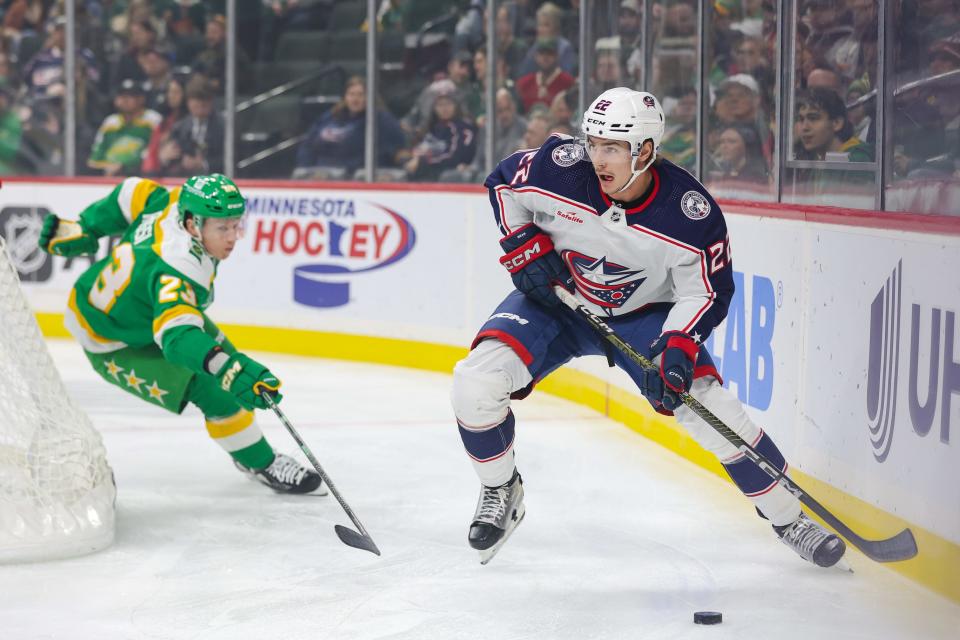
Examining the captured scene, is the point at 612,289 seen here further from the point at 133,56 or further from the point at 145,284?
the point at 133,56

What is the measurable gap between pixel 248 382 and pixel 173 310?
300 mm

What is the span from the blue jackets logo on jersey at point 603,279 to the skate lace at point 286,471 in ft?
3.47

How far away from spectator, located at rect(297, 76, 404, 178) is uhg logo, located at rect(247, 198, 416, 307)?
0.92 feet

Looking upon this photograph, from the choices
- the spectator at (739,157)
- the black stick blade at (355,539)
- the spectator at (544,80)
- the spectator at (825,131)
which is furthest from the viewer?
the spectator at (544,80)

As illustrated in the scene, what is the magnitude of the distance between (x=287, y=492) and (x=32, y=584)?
3.33 feet

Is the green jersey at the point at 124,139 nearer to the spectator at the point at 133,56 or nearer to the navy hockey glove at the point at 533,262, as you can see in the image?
the spectator at the point at 133,56

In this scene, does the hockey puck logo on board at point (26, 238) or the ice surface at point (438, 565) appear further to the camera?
the hockey puck logo on board at point (26, 238)

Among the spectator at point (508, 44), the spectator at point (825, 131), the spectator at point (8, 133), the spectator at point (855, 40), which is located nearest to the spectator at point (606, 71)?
the spectator at point (508, 44)

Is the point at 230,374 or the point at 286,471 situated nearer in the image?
the point at 230,374

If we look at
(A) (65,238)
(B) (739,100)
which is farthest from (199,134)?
(B) (739,100)

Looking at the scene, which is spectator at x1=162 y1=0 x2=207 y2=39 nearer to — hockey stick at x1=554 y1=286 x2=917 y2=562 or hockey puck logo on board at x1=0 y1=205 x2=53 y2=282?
hockey puck logo on board at x1=0 y1=205 x2=53 y2=282

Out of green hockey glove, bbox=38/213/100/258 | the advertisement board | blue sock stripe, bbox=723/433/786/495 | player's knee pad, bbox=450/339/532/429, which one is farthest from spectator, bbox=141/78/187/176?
blue sock stripe, bbox=723/433/786/495

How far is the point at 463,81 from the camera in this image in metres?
6.56

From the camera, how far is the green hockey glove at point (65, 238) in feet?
13.3
